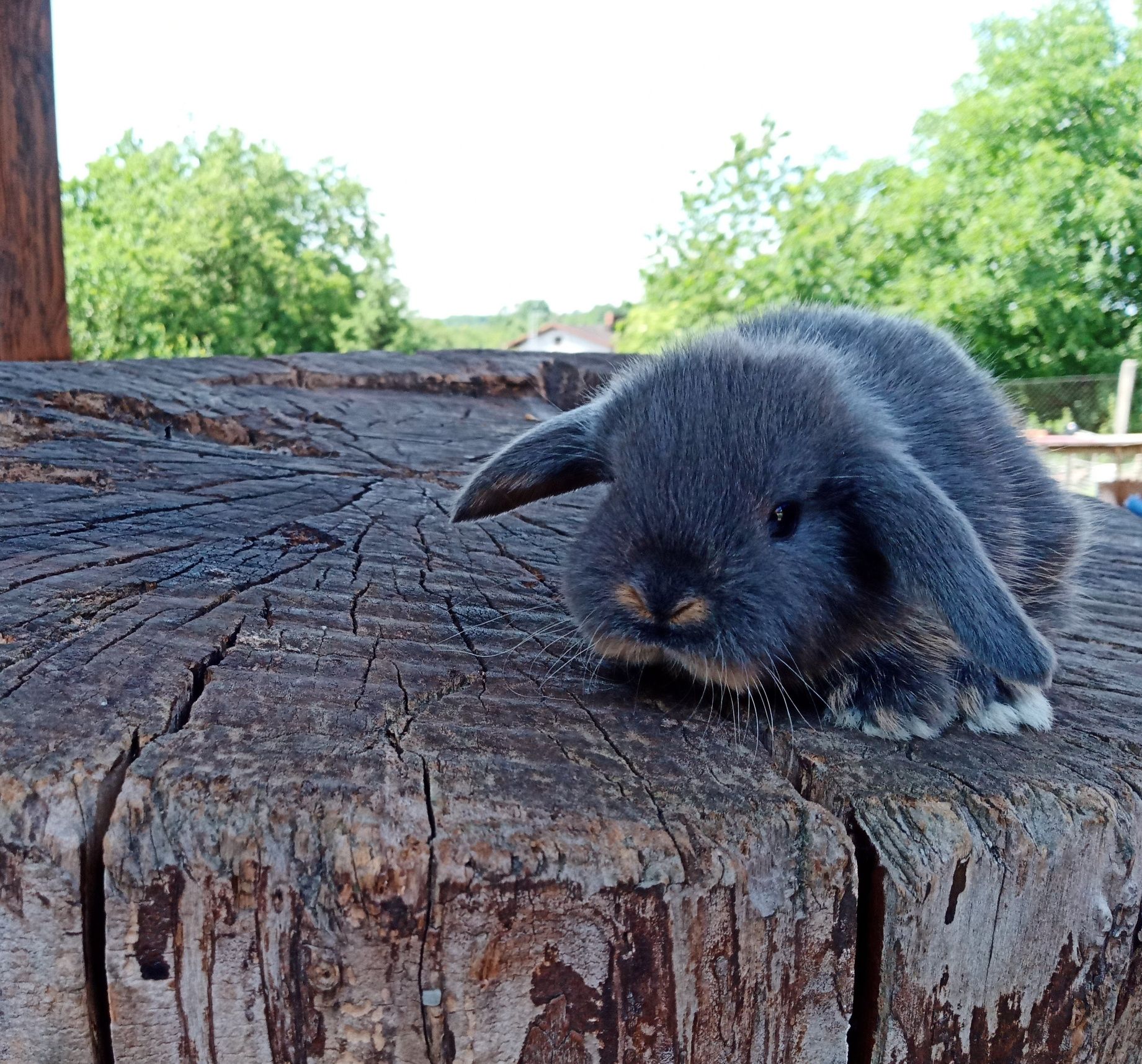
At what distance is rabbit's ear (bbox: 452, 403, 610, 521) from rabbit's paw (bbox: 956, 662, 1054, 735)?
82 centimetres

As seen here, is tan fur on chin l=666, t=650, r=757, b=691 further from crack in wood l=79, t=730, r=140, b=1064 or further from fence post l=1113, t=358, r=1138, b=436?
fence post l=1113, t=358, r=1138, b=436

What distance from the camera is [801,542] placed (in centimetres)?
168

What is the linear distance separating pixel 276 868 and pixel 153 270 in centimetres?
2994

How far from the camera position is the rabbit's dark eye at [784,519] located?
5.52 feet

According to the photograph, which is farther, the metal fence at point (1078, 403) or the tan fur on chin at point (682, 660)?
the metal fence at point (1078, 403)

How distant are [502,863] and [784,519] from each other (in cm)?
86

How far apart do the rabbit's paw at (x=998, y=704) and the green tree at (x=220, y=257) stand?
28122 millimetres

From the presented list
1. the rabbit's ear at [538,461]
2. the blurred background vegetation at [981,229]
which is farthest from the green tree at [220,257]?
the rabbit's ear at [538,461]

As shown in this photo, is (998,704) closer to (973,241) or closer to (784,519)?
(784,519)

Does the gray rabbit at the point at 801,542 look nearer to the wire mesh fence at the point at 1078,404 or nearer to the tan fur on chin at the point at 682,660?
the tan fur on chin at the point at 682,660

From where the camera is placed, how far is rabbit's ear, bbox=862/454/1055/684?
1.46m

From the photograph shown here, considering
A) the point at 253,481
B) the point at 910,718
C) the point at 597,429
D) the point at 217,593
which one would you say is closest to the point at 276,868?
the point at 217,593

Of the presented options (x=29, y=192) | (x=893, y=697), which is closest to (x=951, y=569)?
(x=893, y=697)

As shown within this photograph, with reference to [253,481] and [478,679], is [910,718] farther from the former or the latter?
[253,481]
